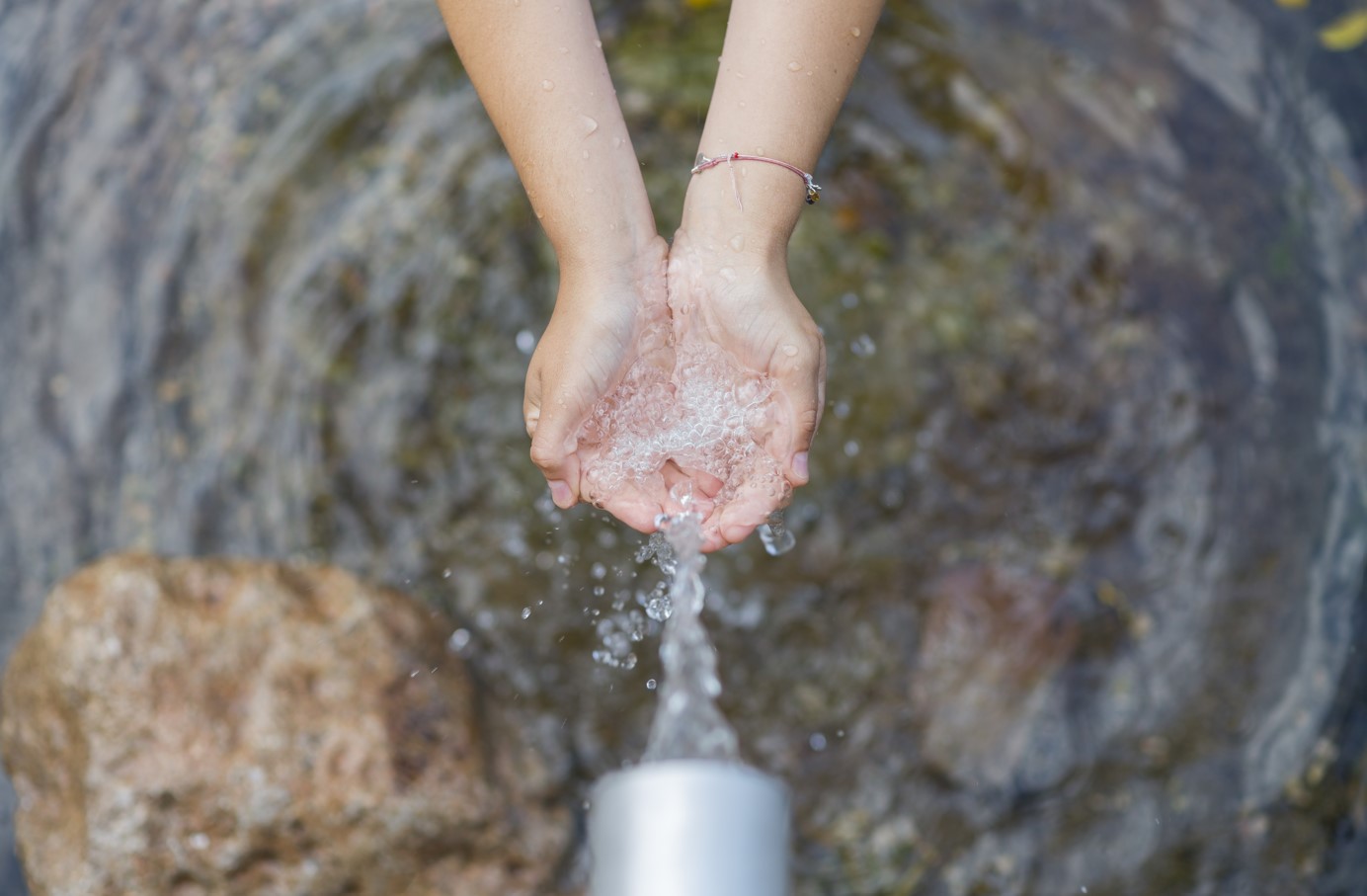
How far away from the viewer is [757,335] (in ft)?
6.11

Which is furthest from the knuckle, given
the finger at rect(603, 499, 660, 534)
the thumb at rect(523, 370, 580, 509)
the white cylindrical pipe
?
the white cylindrical pipe

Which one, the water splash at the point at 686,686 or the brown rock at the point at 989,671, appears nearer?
the water splash at the point at 686,686

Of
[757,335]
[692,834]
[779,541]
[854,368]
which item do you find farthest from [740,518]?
[854,368]

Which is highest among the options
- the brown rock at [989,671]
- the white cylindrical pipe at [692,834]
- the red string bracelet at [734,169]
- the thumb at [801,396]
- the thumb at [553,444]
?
the red string bracelet at [734,169]

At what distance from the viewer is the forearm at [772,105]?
176cm

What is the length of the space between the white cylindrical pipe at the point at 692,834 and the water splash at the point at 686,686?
0.97 metres

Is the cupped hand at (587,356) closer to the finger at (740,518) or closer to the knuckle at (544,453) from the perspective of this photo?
the knuckle at (544,453)

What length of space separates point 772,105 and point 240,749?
177cm

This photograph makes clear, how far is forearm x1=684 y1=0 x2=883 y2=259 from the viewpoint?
5.77ft

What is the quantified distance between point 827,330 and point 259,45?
71.3 inches

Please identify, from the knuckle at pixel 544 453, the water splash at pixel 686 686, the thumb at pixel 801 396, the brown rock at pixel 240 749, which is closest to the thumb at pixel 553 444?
the knuckle at pixel 544 453

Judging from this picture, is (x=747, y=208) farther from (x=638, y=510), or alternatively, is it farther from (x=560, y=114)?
(x=638, y=510)

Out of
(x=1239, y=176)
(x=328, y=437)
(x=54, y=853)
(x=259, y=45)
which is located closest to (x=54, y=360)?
(x=328, y=437)

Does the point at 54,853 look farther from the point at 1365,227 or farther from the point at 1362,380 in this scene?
the point at 1365,227
